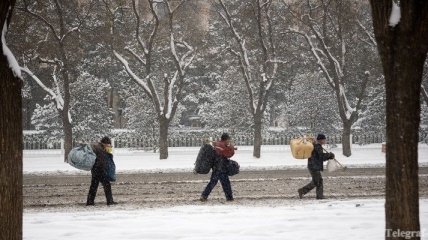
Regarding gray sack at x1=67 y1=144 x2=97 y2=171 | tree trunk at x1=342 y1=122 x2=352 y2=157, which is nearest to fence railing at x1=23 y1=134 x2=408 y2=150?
tree trunk at x1=342 y1=122 x2=352 y2=157

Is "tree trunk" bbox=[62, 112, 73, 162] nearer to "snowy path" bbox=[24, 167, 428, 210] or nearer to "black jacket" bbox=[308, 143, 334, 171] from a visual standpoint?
"snowy path" bbox=[24, 167, 428, 210]

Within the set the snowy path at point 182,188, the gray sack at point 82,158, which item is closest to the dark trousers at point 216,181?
the snowy path at point 182,188

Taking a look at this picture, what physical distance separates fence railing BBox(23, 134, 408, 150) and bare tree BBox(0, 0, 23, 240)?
1056 inches

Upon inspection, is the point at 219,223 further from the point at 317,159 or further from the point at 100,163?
the point at 317,159

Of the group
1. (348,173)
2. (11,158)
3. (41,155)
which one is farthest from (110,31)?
→ (11,158)

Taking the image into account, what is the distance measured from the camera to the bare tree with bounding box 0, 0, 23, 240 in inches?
212

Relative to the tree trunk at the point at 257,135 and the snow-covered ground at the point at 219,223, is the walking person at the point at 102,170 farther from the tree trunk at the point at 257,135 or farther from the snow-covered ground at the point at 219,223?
the tree trunk at the point at 257,135

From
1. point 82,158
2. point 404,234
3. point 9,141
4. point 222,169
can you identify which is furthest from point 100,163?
point 404,234

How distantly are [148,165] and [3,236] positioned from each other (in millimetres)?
18302

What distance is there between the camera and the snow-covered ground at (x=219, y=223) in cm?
728

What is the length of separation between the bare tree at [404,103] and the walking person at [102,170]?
7601 millimetres

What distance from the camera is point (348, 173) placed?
18.7 meters

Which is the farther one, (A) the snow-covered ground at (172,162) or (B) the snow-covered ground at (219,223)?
(A) the snow-covered ground at (172,162)

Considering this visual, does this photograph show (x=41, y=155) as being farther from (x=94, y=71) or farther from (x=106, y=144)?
(x=106, y=144)
